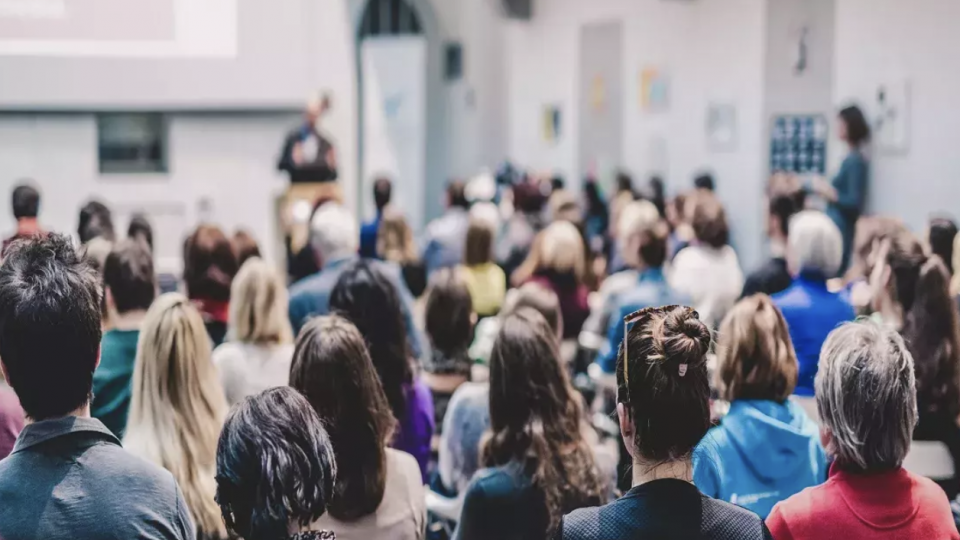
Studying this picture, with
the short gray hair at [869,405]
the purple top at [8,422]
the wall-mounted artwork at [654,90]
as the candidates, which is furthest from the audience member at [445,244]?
the short gray hair at [869,405]

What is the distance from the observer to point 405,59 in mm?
14477

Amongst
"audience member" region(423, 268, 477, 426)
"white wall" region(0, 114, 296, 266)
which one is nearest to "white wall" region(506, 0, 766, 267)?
"white wall" region(0, 114, 296, 266)

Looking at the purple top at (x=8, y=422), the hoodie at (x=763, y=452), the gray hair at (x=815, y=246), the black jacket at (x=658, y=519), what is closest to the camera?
the black jacket at (x=658, y=519)

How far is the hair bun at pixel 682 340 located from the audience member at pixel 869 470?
55cm

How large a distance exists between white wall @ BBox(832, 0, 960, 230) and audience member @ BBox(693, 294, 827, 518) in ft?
17.0

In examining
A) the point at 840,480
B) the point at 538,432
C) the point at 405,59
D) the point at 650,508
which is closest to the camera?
the point at 650,508

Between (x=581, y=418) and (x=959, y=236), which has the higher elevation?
(x=959, y=236)

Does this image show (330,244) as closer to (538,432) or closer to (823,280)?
(823,280)

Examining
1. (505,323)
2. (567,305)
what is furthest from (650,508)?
(567,305)

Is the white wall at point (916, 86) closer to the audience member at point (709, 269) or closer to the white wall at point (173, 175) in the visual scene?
the audience member at point (709, 269)

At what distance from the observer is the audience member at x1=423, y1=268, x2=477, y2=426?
405 cm

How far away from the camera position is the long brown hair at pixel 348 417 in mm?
2750

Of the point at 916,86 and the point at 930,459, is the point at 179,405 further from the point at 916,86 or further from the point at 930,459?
the point at 916,86

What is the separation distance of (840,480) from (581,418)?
89cm
